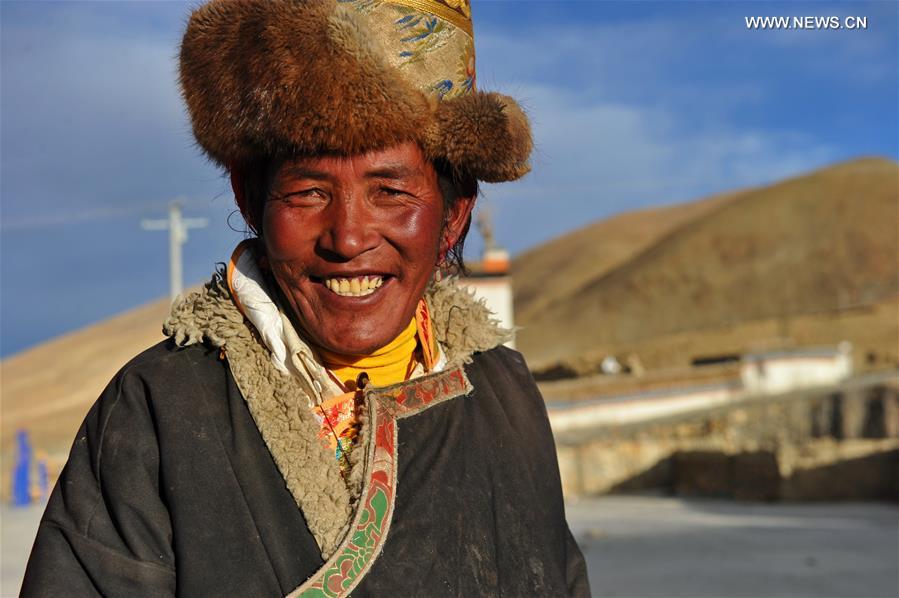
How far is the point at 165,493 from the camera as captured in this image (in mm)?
1888

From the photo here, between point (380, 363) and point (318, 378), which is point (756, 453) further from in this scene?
point (318, 378)

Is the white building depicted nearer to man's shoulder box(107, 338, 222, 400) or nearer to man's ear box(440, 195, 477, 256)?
man's ear box(440, 195, 477, 256)

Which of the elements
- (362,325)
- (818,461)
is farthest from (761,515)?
(362,325)

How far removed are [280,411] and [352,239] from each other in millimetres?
341

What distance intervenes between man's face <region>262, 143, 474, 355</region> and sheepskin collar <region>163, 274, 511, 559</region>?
0.11m

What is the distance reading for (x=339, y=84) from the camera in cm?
192

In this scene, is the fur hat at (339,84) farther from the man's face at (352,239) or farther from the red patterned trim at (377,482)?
the red patterned trim at (377,482)

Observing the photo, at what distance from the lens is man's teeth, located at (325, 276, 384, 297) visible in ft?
6.77

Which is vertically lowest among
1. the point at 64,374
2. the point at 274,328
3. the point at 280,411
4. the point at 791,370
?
the point at 791,370

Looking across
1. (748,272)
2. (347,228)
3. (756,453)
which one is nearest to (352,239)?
(347,228)

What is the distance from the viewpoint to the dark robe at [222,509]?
1835 mm

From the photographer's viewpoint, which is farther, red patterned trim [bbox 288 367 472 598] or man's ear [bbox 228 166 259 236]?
man's ear [bbox 228 166 259 236]

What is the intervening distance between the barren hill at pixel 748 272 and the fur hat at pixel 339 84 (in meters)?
57.0

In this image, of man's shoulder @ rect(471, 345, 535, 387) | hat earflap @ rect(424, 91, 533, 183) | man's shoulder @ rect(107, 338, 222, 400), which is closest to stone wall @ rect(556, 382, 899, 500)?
man's shoulder @ rect(471, 345, 535, 387)
